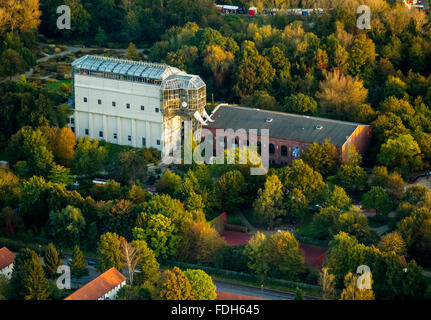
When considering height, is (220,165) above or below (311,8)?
below

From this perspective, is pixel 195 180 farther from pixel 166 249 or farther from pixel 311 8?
pixel 311 8

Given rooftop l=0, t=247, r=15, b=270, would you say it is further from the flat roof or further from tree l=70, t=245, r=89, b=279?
the flat roof

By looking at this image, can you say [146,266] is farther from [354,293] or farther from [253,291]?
[354,293]

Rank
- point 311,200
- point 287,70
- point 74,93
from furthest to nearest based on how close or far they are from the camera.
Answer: point 287,70, point 74,93, point 311,200

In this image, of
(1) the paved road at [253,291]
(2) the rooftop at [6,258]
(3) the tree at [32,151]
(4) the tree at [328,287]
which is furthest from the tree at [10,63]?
(4) the tree at [328,287]

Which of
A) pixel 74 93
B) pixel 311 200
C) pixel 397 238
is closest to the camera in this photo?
pixel 397 238

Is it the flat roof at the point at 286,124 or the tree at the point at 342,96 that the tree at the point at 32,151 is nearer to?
the flat roof at the point at 286,124

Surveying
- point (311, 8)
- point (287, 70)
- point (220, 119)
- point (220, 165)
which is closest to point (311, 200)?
point (220, 165)
